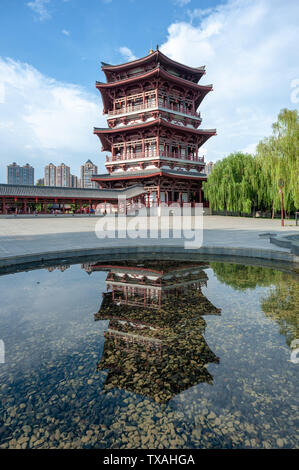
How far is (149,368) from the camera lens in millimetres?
2061

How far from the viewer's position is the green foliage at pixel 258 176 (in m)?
14.5

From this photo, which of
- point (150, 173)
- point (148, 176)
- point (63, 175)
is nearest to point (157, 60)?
point (150, 173)

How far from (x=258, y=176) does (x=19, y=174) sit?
524ft

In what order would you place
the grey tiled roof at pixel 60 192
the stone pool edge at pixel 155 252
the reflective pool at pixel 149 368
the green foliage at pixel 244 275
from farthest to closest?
the grey tiled roof at pixel 60 192
the stone pool edge at pixel 155 252
the green foliage at pixel 244 275
the reflective pool at pixel 149 368

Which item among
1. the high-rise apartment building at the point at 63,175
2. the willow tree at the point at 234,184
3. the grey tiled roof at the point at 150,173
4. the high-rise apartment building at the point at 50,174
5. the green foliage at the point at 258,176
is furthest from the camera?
the high-rise apartment building at the point at 50,174

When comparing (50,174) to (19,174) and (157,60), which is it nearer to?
A: (19,174)

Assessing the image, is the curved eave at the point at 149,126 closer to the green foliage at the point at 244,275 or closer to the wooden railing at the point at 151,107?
the wooden railing at the point at 151,107

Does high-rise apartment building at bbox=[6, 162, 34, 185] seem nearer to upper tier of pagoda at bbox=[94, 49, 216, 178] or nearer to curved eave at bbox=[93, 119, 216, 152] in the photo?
curved eave at bbox=[93, 119, 216, 152]

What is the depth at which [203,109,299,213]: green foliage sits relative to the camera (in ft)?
47.4

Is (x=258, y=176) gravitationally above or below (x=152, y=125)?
below

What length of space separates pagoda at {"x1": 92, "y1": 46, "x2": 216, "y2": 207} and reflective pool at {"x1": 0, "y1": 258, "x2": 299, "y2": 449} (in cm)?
2004

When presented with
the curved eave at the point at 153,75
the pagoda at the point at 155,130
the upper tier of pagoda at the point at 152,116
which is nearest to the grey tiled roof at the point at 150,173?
the pagoda at the point at 155,130

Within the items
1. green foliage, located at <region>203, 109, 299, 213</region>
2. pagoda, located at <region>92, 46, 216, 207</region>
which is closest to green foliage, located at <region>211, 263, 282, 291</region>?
green foliage, located at <region>203, 109, 299, 213</region>

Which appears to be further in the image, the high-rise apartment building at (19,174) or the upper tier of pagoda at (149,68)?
the high-rise apartment building at (19,174)
